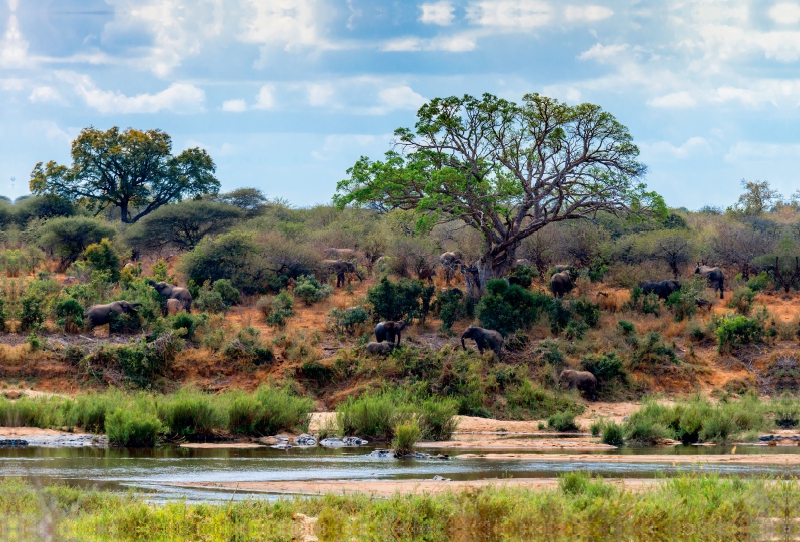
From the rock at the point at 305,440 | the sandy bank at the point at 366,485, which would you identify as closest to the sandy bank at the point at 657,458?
the sandy bank at the point at 366,485

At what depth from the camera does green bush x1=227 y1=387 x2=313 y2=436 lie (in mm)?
19719

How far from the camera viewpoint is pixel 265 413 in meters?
19.9

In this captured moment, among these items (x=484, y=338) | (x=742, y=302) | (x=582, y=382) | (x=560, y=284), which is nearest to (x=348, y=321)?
(x=484, y=338)

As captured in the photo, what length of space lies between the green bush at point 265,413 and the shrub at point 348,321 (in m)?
7.26

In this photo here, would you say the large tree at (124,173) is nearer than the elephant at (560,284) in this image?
No

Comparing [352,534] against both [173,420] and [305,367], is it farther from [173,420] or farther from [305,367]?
[305,367]

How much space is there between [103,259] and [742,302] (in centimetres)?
2271

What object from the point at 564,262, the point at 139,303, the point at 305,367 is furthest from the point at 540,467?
the point at 564,262

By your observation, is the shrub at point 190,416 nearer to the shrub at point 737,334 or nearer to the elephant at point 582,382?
the elephant at point 582,382

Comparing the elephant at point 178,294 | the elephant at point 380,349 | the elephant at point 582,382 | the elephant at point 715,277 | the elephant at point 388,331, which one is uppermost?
the elephant at point 715,277

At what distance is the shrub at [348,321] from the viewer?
28.1 meters

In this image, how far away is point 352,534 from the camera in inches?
351

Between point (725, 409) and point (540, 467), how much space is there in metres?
7.83

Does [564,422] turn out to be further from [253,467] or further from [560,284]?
[560,284]
